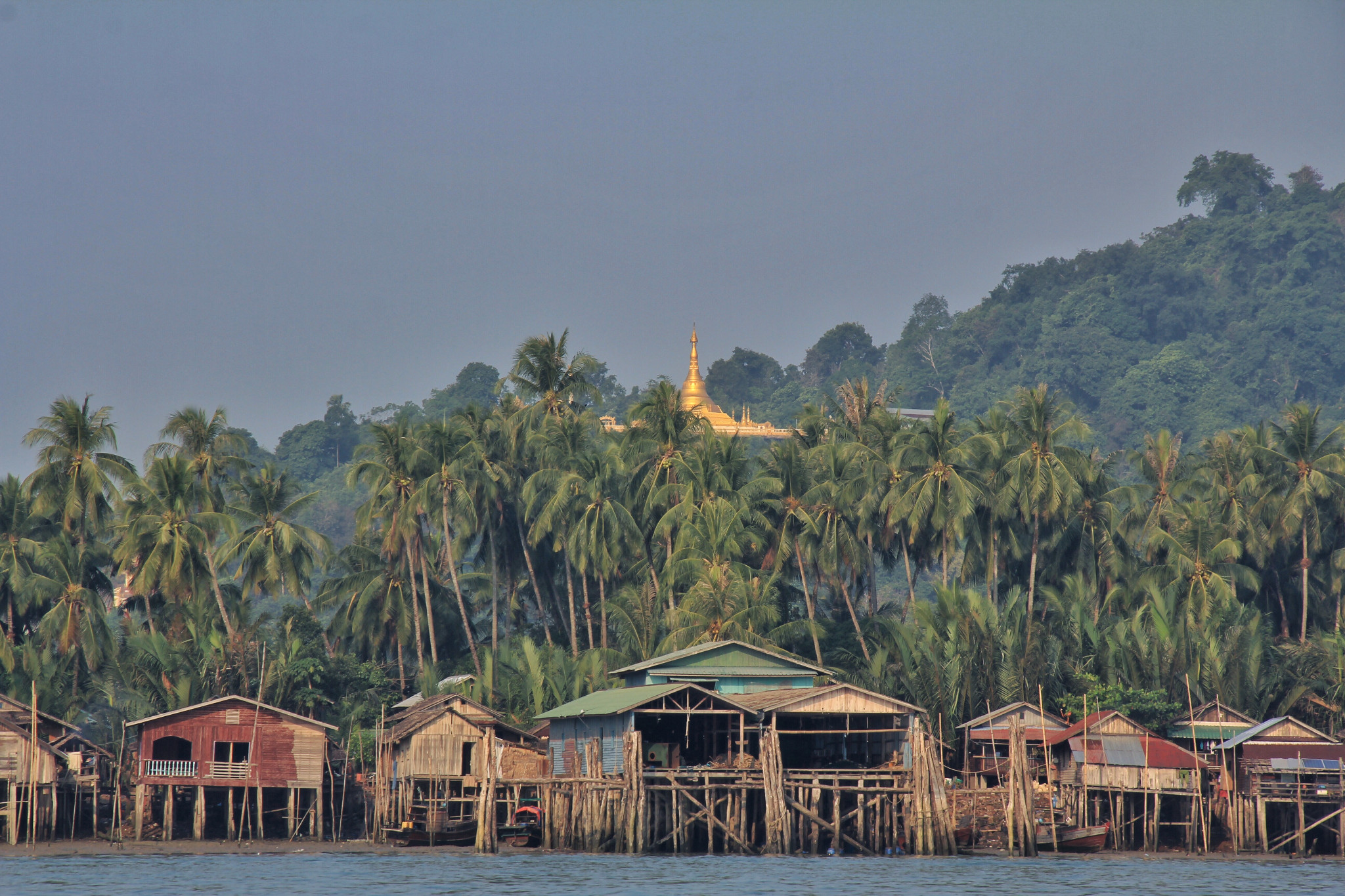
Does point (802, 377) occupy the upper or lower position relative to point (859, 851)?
upper

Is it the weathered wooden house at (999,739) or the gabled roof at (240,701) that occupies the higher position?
the gabled roof at (240,701)

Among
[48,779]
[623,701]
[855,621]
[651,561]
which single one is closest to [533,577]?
[651,561]

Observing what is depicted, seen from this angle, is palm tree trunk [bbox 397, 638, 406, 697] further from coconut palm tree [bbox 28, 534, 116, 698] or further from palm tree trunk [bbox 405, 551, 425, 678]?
coconut palm tree [bbox 28, 534, 116, 698]

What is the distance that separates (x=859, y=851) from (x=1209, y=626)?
17.0 m

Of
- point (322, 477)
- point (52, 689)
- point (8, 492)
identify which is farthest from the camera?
point (322, 477)

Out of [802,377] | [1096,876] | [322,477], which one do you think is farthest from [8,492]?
[802,377]

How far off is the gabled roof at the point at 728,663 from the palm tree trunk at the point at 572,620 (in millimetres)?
10551

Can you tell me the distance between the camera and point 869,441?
221ft

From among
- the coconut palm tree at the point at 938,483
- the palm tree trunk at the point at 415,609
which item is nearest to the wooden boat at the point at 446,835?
the palm tree trunk at the point at 415,609

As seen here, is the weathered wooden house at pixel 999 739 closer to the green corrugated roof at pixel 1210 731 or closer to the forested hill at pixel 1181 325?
the green corrugated roof at pixel 1210 731

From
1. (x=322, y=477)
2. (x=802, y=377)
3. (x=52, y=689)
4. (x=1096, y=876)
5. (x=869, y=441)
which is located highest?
(x=802, y=377)

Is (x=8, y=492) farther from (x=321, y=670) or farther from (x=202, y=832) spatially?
(x=202, y=832)

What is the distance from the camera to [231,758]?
5250 cm

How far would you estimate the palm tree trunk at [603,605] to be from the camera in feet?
209
